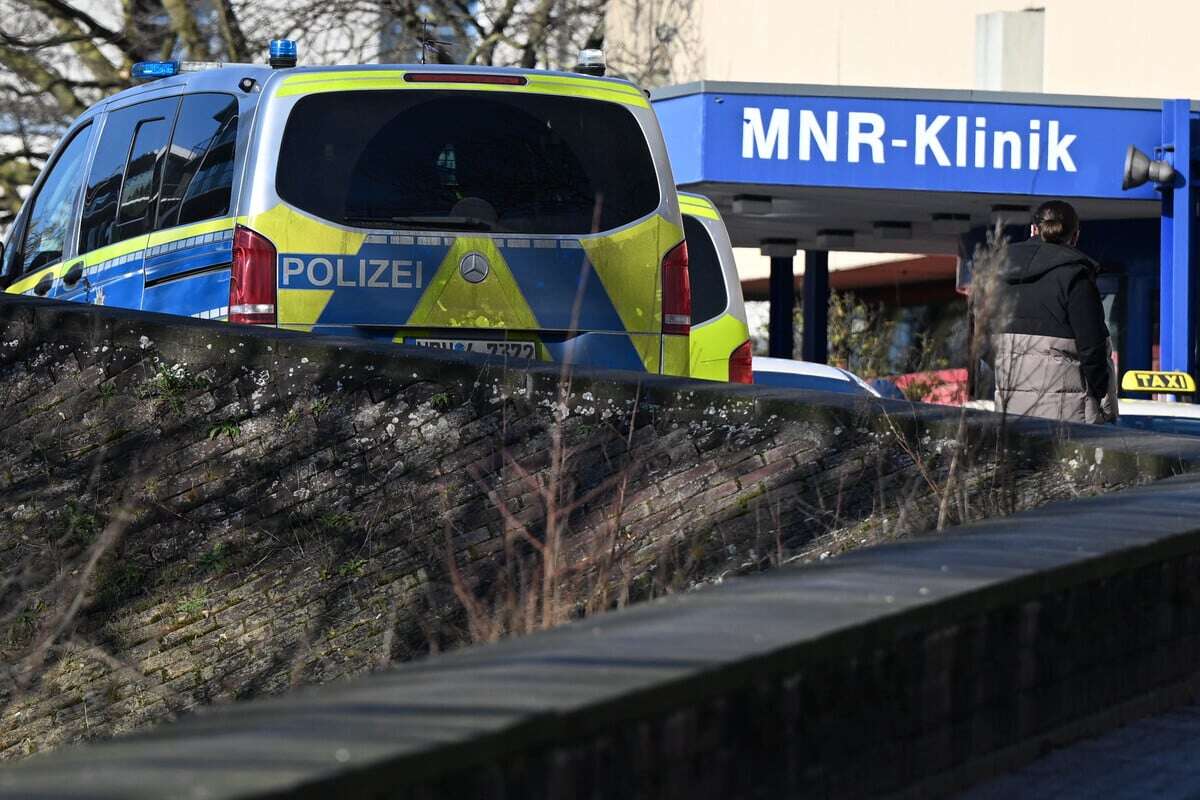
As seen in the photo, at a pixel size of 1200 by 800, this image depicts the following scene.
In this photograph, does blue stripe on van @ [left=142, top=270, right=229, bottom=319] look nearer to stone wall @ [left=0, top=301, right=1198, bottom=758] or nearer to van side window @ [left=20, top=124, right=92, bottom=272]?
stone wall @ [left=0, top=301, right=1198, bottom=758]

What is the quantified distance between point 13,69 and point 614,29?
11.7 meters

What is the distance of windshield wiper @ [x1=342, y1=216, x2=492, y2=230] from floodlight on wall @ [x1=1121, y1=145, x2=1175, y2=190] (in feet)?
33.6

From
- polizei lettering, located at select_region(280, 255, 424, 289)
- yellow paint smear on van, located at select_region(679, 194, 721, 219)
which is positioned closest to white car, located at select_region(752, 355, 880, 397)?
yellow paint smear on van, located at select_region(679, 194, 721, 219)

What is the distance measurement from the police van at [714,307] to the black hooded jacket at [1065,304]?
5.85 ft

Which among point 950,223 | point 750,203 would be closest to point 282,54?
point 750,203

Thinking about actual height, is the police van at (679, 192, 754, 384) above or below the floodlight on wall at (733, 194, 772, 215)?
below

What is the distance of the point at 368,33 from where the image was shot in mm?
28234

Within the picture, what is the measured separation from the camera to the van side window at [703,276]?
1034 centimetres

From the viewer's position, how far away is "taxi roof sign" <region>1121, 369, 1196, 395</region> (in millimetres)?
16359

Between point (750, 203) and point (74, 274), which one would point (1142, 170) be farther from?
point (74, 274)

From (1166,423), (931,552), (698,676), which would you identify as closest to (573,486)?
(931,552)

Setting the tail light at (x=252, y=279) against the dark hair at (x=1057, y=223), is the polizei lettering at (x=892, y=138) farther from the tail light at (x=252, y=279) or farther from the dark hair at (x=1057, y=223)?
the tail light at (x=252, y=279)

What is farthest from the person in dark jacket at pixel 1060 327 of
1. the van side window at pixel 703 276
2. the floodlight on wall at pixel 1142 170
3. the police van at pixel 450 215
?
the floodlight on wall at pixel 1142 170

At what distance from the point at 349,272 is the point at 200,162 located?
1.03 meters
